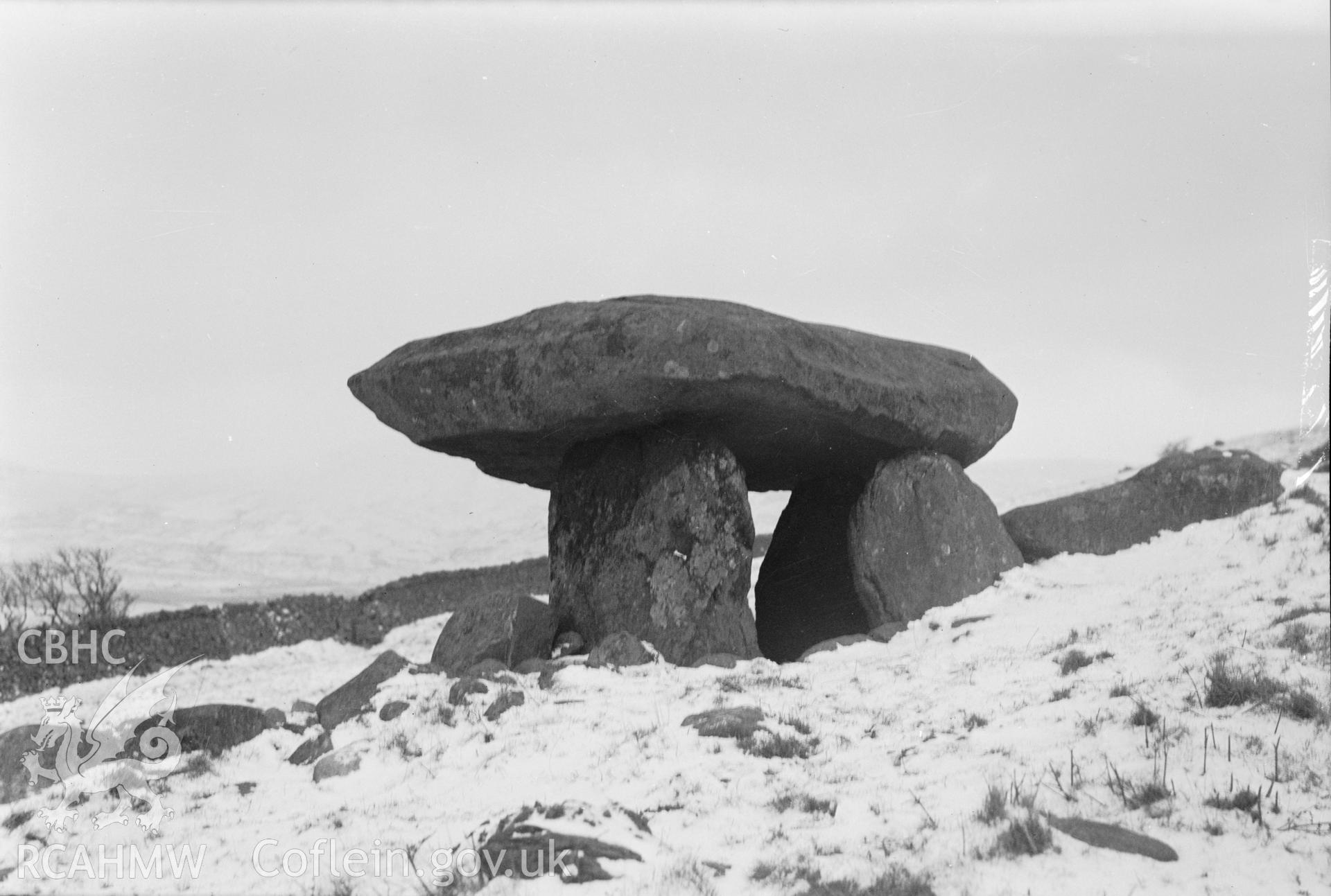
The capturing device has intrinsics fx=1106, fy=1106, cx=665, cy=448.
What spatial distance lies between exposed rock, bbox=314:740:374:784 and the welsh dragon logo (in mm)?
912

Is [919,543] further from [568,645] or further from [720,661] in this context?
[568,645]

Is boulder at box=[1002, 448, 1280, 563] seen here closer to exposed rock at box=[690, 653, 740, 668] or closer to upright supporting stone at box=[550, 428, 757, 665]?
upright supporting stone at box=[550, 428, 757, 665]

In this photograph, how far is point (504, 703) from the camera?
804 cm

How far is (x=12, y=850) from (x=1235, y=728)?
→ 6.60 metres

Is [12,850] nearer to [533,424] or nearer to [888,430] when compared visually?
[533,424]

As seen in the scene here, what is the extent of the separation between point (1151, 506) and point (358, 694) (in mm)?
9099

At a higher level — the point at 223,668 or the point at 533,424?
the point at 533,424

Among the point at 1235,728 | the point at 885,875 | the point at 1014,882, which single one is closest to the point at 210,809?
the point at 885,875

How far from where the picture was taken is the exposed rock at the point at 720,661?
9.84 meters

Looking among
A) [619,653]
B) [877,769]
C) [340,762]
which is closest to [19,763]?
[340,762]

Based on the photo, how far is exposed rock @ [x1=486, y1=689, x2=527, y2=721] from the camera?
7.86 metres

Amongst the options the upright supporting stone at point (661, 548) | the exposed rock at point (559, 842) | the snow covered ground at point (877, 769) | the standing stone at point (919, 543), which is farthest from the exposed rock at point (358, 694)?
the standing stone at point (919, 543)

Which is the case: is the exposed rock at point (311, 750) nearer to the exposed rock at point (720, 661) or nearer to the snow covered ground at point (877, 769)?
the snow covered ground at point (877, 769)

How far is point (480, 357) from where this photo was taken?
10250 millimetres
